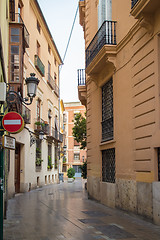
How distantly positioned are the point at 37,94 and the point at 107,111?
11.9m

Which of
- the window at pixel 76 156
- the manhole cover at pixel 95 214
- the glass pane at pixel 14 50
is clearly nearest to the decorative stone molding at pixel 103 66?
the glass pane at pixel 14 50

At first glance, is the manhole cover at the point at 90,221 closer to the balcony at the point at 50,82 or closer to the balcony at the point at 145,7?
the balcony at the point at 145,7

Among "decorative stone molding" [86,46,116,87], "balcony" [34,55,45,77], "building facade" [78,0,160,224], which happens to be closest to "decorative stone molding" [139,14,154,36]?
"building facade" [78,0,160,224]

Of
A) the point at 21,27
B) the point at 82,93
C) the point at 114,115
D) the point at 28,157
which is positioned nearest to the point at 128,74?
the point at 114,115

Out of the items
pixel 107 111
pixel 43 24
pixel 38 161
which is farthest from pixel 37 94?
pixel 107 111

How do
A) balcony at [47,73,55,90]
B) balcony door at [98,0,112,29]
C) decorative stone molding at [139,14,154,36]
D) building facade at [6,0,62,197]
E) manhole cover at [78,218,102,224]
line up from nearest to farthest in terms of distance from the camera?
1. decorative stone molding at [139,14,154,36]
2. manhole cover at [78,218,102,224]
3. balcony door at [98,0,112,29]
4. building facade at [6,0,62,197]
5. balcony at [47,73,55,90]

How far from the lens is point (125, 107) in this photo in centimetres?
1066

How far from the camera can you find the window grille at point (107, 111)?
41.8 ft

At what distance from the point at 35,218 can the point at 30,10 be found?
55.0 ft

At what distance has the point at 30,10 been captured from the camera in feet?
74.4

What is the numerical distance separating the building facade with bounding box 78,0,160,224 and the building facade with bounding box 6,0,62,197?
3317 mm

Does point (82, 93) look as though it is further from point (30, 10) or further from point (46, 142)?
point (46, 142)

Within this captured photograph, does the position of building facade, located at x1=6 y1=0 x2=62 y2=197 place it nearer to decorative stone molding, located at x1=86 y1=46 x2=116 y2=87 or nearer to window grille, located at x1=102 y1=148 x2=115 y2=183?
decorative stone molding, located at x1=86 y1=46 x2=116 y2=87

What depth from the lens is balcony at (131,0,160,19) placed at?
26.0 feet
